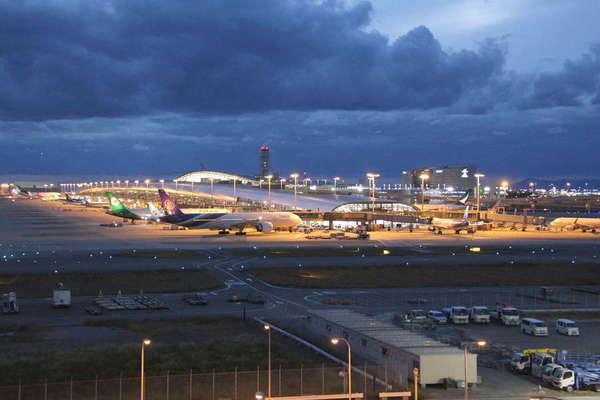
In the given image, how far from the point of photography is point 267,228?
113750 mm

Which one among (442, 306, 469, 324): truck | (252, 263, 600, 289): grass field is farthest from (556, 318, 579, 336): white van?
(252, 263, 600, 289): grass field

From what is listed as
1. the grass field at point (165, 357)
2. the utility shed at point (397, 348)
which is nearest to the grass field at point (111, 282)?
the grass field at point (165, 357)

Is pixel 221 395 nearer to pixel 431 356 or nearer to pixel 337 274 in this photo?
pixel 431 356

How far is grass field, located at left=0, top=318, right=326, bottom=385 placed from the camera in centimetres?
2962

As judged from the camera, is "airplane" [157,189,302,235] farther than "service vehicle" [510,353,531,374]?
Yes

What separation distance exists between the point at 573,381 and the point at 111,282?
3981cm

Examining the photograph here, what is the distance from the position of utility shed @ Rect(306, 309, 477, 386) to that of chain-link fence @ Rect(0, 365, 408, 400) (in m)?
1.13

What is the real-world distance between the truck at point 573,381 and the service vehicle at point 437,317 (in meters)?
13.6

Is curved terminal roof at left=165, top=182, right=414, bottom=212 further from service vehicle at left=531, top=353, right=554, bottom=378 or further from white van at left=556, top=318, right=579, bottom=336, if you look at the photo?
service vehicle at left=531, top=353, right=554, bottom=378

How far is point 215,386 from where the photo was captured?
2777 cm

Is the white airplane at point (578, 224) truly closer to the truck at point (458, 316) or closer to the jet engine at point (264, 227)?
the jet engine at point (264, 227)

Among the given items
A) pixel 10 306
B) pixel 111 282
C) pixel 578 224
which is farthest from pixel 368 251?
pixel 578 224

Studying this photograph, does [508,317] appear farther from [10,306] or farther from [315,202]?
[315,202]

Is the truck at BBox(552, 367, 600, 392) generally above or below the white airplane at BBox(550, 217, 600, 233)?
below
